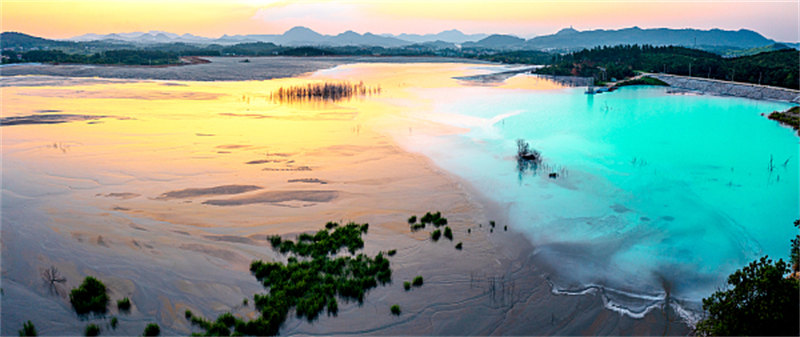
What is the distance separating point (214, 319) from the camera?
7.51m

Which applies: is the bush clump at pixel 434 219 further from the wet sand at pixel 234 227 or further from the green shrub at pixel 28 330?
the green shrub at pixel 28 330

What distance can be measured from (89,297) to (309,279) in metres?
3.69

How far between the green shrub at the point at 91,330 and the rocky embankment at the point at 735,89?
46860 mm

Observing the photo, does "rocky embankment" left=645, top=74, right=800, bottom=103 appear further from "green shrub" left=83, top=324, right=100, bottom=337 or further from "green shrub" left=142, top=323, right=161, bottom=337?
"green shrub" left=83, top=324, right=100, bottom=337

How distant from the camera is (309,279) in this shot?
869 centimetres

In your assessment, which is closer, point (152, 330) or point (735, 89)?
point (152, 330)

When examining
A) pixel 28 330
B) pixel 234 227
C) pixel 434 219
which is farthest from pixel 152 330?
pixel 434 219

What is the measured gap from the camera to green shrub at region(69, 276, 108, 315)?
764cm

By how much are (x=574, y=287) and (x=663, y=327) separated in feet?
5.41

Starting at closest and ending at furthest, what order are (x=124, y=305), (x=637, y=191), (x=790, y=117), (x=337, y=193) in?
1. (x=124, y=305)
2. (x=337, y=193)
3. (x=637, y=191)
4. (x=790, y=117)

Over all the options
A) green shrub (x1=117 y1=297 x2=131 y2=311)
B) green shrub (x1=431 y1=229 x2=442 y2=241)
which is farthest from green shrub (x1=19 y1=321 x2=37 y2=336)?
green shrub (x1=431 y1=229 x2=442 y2=241)

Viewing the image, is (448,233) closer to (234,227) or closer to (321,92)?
(234,227)

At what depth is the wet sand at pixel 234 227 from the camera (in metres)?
7.86

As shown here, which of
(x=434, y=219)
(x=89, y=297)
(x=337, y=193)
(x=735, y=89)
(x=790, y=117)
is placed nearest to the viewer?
(x=89, y=297)
